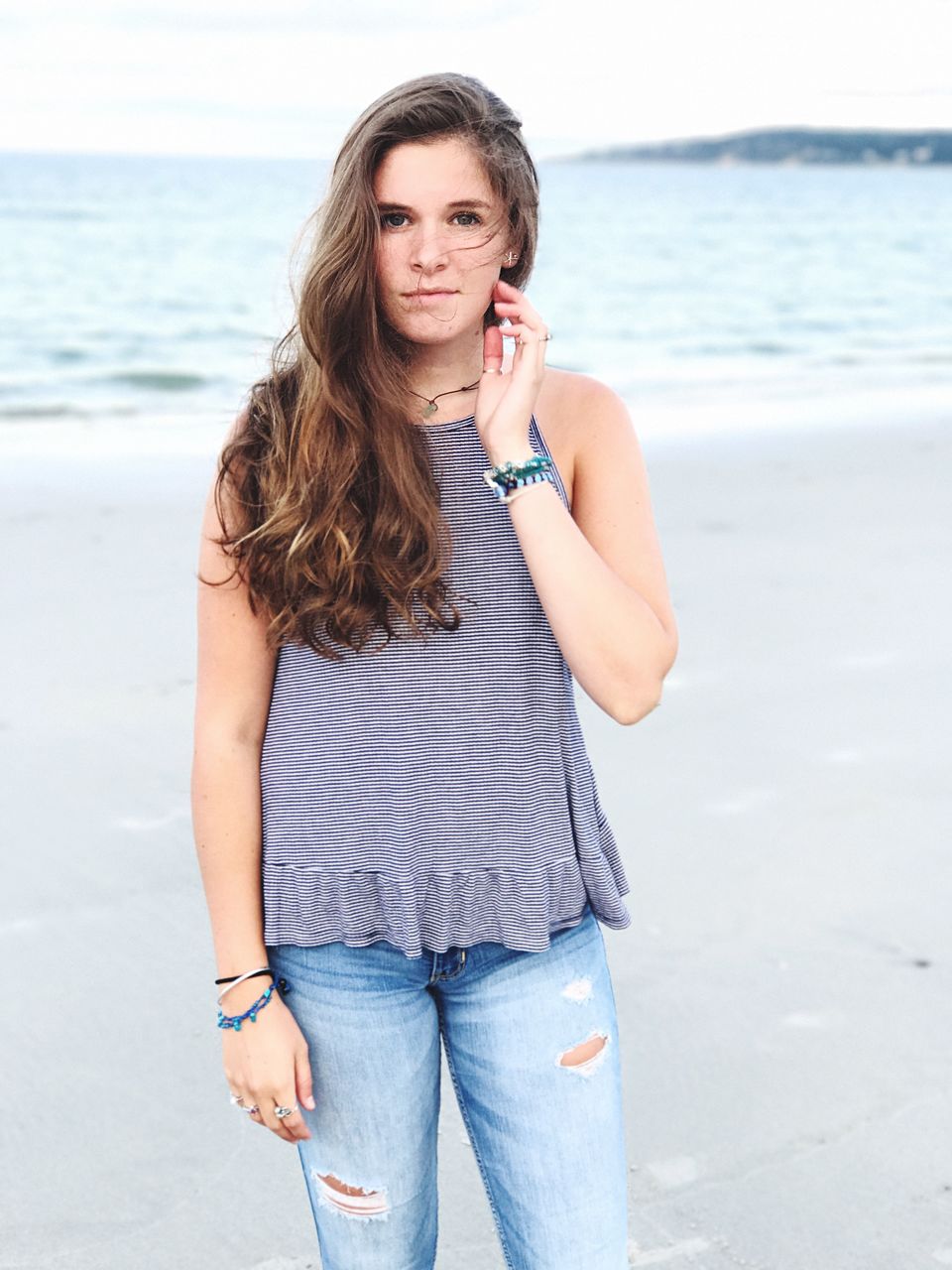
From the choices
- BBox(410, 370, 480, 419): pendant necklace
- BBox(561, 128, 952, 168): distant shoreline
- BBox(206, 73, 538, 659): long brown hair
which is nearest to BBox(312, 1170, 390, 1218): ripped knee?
BBox(206, 73, 538, 659): long brown hair

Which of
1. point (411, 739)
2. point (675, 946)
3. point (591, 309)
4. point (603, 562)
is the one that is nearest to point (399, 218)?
point (603, 562)

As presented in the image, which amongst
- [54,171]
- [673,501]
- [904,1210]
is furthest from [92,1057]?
[54,171]

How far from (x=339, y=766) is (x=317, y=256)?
629 millimetres

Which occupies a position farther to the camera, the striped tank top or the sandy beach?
the sandy beach

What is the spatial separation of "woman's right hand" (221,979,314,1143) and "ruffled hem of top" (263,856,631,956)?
0.08 metres

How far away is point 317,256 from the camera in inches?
68.5

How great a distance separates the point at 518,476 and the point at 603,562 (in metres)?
0.15

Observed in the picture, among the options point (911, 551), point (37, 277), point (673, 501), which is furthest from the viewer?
point (37, 277)

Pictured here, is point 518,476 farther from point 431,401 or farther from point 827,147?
point 827,147

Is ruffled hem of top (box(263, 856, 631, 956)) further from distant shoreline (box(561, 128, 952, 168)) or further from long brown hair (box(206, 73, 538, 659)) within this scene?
distant shoreline (box(561, 128, 952, 168))

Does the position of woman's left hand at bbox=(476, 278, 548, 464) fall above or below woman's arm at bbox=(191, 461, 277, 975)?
above

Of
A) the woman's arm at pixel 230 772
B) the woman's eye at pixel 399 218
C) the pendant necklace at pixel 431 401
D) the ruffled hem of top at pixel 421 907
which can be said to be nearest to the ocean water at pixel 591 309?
the woman's eye at pixel 399 218

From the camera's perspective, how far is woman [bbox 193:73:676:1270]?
1.68 metres

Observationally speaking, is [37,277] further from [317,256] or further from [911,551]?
[317,256]
